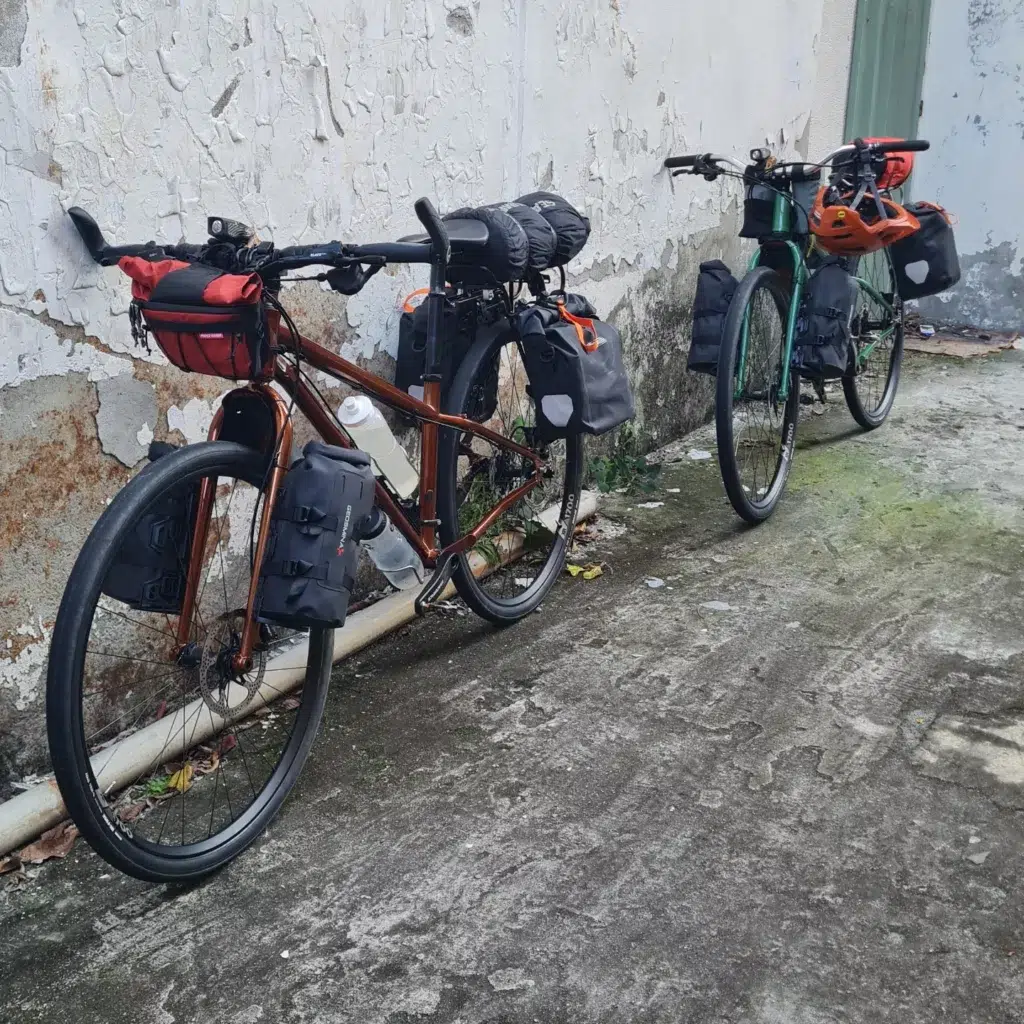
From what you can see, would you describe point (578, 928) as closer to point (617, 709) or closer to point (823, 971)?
point (823, 971)

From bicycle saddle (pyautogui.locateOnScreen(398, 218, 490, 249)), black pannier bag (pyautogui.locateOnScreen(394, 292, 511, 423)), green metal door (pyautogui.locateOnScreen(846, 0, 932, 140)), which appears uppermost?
green metal door (pyautogui.locateOnScreen(846, 0, 932, 140))

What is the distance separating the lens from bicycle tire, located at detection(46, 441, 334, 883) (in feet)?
6.66

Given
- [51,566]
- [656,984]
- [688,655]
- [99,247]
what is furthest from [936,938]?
[99,247]

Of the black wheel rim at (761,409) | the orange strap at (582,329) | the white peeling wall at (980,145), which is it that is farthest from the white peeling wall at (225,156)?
the white peeling wall at (980,145)

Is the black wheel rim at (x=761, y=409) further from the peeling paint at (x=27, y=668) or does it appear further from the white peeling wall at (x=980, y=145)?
the white peeling wall at (x=980, y=145)

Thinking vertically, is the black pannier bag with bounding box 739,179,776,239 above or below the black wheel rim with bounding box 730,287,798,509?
above

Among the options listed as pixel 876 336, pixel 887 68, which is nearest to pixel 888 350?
pixel 876 336

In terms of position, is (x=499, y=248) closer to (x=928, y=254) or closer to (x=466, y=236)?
(x=466, y=236)

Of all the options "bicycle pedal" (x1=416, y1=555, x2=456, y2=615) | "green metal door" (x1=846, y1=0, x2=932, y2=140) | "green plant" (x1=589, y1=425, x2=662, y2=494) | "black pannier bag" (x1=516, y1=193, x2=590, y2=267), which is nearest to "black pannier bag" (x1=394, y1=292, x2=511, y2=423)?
"black pannier bag" (x1=516, y1=193, x2=590, y2=267)

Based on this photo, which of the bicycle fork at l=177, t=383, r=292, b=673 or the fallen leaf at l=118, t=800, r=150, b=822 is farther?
the fallen leaf at l=118, t=800, r=150, b=822

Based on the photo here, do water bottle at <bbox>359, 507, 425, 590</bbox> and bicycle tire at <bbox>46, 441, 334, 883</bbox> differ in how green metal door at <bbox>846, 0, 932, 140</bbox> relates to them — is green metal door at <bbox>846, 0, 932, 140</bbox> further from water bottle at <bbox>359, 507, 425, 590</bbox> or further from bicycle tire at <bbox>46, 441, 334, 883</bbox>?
bicycle tire at <bbox>46, 441, 334, 883</bbox>

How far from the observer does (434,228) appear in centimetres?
259

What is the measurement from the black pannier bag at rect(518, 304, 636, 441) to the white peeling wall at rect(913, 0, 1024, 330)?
17.3ft

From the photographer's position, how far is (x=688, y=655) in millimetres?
3375
